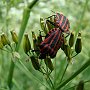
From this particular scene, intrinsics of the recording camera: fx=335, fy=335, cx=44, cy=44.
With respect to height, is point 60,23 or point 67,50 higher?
point 60,23

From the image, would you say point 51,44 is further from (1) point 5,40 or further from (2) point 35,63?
(1) point 5,40

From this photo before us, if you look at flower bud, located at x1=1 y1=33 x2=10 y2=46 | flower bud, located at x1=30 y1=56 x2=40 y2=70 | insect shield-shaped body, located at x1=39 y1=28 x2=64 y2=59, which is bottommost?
flower bud, located at x1=30 y1=56 x2=40 y2=70

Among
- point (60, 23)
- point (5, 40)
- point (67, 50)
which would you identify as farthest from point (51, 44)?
point (5, 40)

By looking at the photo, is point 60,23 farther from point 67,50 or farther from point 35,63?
point 35,63

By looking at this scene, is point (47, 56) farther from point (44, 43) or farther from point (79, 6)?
point (79, 6)

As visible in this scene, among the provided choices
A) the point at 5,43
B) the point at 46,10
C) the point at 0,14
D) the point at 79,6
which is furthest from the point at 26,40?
the point at 79,6

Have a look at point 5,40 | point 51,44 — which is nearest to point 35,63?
point 51,44

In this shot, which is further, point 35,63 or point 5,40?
point 5,40

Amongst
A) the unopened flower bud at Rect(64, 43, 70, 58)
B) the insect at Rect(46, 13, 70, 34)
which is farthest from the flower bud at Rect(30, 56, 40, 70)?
the insect at Rect(46, 13, 70, 34)

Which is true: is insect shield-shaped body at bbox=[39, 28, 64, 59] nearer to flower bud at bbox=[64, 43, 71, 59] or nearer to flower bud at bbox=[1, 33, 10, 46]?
flower bud at bbox=[64, 43, 71, 59]
